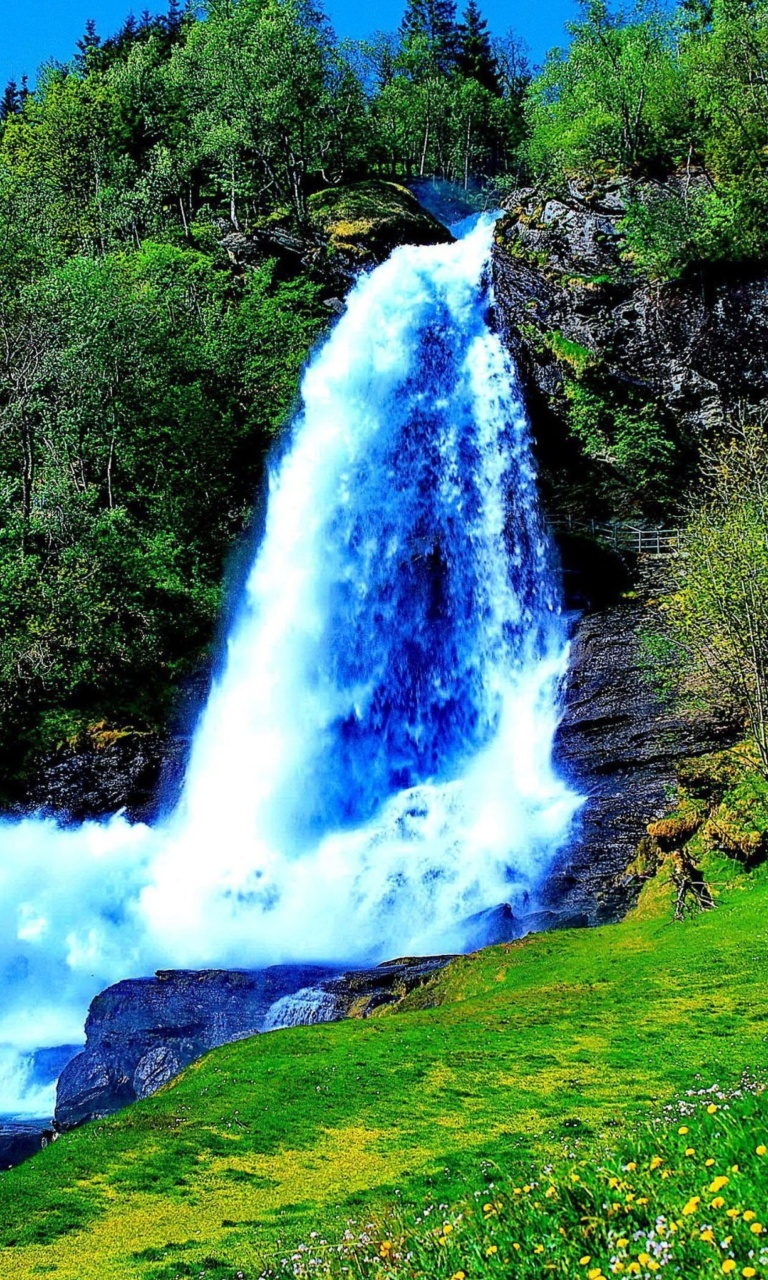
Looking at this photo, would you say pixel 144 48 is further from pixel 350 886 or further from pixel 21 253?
pixel 350 886

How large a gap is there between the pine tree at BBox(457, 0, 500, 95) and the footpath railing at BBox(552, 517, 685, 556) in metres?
55.2

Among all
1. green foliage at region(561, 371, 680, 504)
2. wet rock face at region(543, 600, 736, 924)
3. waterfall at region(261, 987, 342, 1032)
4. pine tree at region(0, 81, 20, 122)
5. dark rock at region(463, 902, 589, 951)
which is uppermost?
pine tree at region(0, 81, 20, 122)

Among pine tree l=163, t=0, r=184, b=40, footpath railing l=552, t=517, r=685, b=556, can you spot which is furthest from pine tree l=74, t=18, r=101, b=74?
footpath railing l=552, t=517, r=685, b=556

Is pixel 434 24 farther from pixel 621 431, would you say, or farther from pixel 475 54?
pixel 621 431

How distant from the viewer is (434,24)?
72.2 metres

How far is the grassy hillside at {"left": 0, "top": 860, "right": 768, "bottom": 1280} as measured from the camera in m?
5.87

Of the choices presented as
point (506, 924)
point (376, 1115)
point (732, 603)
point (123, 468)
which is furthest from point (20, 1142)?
point (123, 468)

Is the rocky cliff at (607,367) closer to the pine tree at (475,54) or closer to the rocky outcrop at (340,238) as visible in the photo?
the rocky outcrop at (340,238)

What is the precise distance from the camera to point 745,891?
15.1 meters

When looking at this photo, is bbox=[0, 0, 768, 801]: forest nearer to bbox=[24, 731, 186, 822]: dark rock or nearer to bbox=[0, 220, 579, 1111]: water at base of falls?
bbox=[24, 731, 186, 822]: dark rock

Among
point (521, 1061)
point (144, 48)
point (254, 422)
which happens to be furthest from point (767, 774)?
point (144, 48)

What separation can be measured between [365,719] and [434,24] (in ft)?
225

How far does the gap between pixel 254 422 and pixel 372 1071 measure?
26434 millimetres

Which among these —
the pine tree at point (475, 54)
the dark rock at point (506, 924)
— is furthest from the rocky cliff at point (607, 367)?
the pine tree at point (475, 54)
